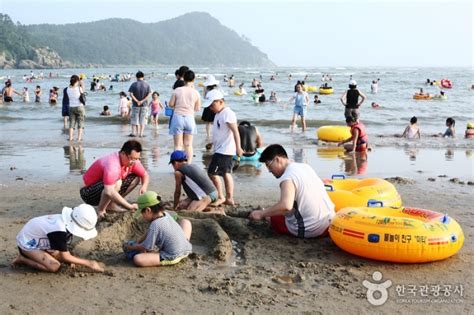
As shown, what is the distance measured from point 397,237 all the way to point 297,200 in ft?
3.64

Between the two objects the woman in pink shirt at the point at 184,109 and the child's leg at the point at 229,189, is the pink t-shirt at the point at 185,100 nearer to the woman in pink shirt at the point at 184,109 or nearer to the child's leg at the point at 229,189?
the woman in pink shirt at the point at 184,109

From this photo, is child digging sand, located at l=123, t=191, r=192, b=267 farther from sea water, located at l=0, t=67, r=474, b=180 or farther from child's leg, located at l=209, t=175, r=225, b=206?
sea water, located at l=0, t=67, r=474, b=180

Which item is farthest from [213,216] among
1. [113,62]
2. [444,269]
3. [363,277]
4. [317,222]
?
[113,62]

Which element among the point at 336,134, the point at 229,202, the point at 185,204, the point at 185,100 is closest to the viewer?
the point at 185,204

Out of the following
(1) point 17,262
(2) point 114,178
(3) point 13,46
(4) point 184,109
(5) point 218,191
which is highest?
(3) point 13,46

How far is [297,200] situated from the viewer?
223 inches

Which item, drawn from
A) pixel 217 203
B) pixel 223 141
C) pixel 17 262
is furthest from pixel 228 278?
pixel 223 141

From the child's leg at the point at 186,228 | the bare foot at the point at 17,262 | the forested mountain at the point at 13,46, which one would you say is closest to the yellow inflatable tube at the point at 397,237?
the child's leg at the point at 186,228

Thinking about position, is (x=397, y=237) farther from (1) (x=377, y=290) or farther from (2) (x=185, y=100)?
(2) (x=185, y=100)

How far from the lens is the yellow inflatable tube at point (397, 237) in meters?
5.07

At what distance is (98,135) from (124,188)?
32.4 feet

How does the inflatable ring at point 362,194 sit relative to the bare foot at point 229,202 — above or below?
above

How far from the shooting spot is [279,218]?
20.0 ft

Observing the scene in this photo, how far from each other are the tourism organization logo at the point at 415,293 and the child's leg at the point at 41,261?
2835 millimetres
